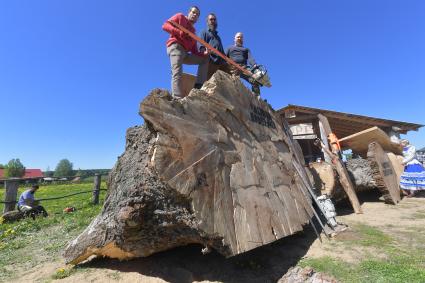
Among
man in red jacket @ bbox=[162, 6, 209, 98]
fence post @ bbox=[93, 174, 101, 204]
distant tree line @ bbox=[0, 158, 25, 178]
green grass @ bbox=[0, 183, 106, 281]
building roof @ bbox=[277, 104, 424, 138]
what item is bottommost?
green grass @ bbox=[0, 183, 106, 281]

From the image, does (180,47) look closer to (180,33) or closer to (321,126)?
(180,33)

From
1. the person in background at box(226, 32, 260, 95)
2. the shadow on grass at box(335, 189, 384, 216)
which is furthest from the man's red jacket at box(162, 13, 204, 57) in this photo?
the shadow on grass at box(335, 189, 384, 216)

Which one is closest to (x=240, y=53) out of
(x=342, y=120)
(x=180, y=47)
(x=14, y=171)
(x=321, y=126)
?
(x=180, y=47)

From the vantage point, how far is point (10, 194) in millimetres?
7797

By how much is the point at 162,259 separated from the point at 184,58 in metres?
2.45

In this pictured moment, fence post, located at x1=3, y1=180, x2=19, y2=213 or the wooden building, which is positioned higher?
the wooden building

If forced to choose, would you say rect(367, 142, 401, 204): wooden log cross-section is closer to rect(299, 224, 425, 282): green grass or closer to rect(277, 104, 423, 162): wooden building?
rect(277, 104, 423, 162): wooden building

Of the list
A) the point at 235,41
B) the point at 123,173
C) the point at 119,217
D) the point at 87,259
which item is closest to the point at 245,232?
the point at 119,217

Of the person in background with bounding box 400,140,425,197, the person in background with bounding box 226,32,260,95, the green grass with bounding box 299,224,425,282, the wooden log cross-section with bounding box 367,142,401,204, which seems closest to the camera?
the green grass with bounding box 299,224,425,282

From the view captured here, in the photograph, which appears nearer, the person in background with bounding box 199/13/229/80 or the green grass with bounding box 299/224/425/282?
the green grass with bounding box 299/224/425/282

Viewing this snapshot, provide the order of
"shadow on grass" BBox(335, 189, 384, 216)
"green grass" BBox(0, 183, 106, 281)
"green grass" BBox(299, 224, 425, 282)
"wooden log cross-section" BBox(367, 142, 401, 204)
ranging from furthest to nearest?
"wooden log cross-section" BBox(367, 142, 401, 204)
"shadow on grass" BBox(335, 189, 384, 216)
"green grass" BBox(0, 183, 106, 281)
"green grass" BBox(299, 224, 425, 282)

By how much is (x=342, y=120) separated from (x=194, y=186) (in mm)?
8950

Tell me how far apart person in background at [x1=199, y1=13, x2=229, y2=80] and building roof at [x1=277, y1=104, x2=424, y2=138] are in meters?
5.00

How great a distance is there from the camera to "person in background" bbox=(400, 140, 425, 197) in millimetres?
7633
